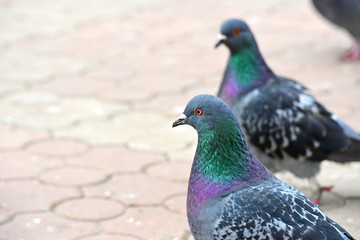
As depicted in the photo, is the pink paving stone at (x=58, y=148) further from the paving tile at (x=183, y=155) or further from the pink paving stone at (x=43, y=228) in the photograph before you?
the pink paving stone at (x=43, y=228)

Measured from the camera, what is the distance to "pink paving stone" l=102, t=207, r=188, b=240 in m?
3.85

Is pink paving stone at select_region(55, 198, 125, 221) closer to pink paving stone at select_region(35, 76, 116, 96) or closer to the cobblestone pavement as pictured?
the cobblestone pavement

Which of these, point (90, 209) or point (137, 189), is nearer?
point (90, 209)

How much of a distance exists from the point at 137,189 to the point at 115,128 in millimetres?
1127

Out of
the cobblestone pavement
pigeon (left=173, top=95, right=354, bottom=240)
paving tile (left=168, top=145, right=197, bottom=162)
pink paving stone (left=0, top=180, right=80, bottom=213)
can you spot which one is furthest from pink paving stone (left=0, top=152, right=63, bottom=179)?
pigeon (left=173, top=95, right=354, bottom=240)

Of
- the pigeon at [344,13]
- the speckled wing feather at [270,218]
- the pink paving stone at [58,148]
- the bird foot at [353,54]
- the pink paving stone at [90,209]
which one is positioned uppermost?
the speckled wing feather at [270,218]

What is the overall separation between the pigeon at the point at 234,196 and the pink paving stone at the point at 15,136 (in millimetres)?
2203

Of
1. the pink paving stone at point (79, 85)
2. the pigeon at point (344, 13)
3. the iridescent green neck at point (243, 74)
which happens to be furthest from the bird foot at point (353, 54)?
the iridescent green neck at point (243, 74)

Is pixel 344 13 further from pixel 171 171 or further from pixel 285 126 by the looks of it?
pixel 285 126

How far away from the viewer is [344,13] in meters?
7.09

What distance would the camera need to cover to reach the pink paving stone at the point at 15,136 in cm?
510

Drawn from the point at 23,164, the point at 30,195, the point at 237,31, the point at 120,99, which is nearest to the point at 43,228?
the point at 30,195

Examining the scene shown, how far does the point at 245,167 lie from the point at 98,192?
59.3 inches

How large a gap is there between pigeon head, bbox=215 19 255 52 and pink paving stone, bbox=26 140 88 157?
4.03ft
